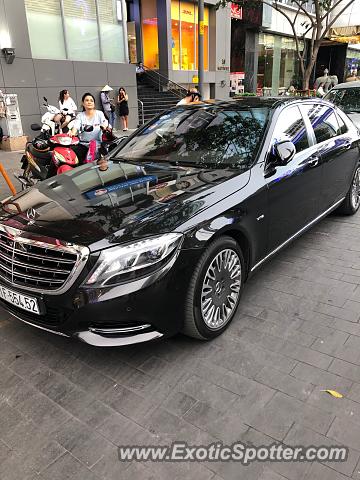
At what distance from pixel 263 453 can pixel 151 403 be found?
2.31 feet

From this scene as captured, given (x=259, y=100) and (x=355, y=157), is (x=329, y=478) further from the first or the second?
(x=355, y=157)

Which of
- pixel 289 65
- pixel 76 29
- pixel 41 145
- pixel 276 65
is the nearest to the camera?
pixel 41 145

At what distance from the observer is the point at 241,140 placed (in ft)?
11.9

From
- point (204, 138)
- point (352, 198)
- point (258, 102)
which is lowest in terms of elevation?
point (352, 198)

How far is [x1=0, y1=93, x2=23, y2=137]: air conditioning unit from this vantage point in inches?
447

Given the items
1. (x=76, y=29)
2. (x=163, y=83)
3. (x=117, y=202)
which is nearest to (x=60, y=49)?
(x=76, y=29)

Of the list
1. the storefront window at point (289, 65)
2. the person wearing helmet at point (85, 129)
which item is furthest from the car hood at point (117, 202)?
the storefront window at point (289, 65)

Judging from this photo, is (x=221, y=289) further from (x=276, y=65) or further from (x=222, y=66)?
(x=276, y=65)

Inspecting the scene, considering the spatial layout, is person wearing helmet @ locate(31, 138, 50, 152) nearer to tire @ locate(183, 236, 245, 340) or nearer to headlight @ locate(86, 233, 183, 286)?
tire @ locate(183, 236, 245, 340)

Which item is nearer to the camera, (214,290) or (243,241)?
(214,290)

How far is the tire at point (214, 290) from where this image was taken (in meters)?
2.76

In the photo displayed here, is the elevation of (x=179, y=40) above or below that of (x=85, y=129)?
above

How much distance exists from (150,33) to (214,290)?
2012 cm

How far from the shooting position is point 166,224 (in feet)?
8.63
